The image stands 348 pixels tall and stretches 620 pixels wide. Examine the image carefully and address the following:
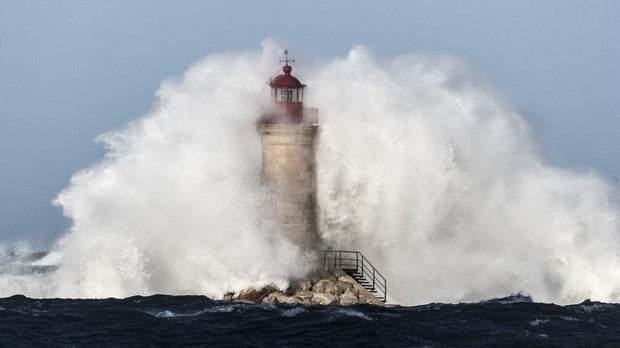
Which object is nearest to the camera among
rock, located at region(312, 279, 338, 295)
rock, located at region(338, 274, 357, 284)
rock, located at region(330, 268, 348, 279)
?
rock, located at region(312, 279, 338, 295)

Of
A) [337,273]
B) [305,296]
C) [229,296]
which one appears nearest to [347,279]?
[337,273]

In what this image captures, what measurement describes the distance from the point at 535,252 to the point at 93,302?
13.7 metres

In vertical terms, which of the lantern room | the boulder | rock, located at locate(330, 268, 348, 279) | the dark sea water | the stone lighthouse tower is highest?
the lantern room

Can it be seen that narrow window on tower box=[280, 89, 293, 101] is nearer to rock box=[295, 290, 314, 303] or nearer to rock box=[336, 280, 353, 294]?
rock box=[336, 280, 353, 294]

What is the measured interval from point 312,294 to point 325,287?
1.46 feet

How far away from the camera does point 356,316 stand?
24.4 m

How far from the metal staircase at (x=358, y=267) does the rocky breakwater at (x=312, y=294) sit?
0.69 metres

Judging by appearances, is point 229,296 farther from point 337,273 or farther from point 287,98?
point 287,98

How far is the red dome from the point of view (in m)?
28.3

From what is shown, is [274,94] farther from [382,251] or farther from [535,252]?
[535,252]

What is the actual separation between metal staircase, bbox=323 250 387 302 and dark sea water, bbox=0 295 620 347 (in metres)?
1.84

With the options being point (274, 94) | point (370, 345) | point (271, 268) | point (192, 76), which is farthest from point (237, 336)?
point (192, 76)

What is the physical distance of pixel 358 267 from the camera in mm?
29234

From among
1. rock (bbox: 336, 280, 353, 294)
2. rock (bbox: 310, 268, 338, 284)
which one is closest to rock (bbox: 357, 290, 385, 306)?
rock (bbox: 336, 280, 353, 294)
